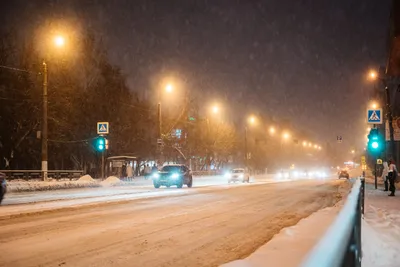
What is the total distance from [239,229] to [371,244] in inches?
127

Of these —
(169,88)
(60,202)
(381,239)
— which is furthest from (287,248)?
(169,88)

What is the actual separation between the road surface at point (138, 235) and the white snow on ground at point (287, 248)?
61cm

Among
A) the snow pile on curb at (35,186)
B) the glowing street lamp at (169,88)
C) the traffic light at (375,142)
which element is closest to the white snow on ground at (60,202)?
the snow pile on curb at (35,186)

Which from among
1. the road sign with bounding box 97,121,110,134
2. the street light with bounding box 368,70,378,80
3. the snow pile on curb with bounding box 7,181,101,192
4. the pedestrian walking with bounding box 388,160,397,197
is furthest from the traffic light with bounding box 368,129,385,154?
the snow pile on curb with bounding box 7,181,101,192

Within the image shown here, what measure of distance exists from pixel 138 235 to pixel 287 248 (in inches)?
152

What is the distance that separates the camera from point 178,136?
72062 mm

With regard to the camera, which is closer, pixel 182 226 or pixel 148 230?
pixel 148 230

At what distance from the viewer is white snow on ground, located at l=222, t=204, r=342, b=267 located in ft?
21.5

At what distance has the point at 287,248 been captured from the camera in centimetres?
820

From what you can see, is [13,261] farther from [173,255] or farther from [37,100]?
[37,100]

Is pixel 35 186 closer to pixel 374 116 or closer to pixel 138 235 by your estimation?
pixel 374 116

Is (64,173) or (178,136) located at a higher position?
(178,136)

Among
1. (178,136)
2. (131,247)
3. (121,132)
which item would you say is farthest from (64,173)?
(131,247)

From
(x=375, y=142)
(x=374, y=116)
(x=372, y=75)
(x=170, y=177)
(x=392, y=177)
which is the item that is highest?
(x=372, y=75)
